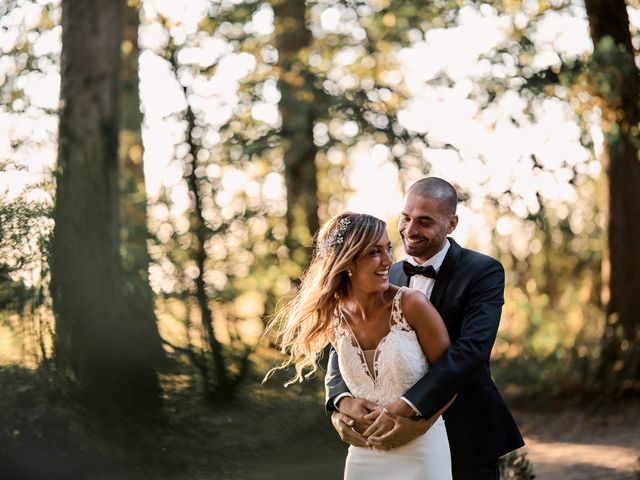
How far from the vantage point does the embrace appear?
3.28 meters

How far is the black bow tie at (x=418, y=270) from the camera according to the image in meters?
3.79

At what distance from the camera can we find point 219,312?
7512mm

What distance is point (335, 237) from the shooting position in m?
3.35

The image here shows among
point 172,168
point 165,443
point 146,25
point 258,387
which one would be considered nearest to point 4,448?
point 165,443

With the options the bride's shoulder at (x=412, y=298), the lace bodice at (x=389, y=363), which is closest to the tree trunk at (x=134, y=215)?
the lace bodice at (x=389, y=363)

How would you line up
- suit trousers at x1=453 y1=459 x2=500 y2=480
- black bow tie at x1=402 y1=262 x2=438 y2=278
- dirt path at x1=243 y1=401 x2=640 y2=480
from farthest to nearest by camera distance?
1. dirt path at x1=243 y1=401 x2=640 y2=480
2. black bow tie at x1=402 y1=262 x2=438 y2=278
3. suit trousers at x1=453 y1=459 x2=500 y2=480

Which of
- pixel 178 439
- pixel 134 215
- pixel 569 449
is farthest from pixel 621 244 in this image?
pixel 178 439

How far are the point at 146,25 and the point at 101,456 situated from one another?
18.6 ft

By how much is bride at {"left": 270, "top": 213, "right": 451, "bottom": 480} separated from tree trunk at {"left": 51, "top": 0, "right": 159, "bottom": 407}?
2.56 m

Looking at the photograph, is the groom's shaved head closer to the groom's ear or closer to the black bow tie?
the groom's ear

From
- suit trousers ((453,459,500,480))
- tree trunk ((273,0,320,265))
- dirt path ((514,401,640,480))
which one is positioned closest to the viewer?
suit trousers ((453,459,500,480))

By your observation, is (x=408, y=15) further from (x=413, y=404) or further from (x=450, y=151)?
(x=413, y=404)

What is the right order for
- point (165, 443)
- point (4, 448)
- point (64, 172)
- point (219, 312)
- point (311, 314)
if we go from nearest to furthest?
1. point (311, 314)
2. point (4, 448)
3. point (165, 443)
4. point (64, 172)
5. point (219, 312)

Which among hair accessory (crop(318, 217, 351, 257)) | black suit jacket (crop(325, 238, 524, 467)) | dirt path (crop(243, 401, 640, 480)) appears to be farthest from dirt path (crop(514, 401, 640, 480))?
hair accessory (crop(318, 217, 351, 257))
